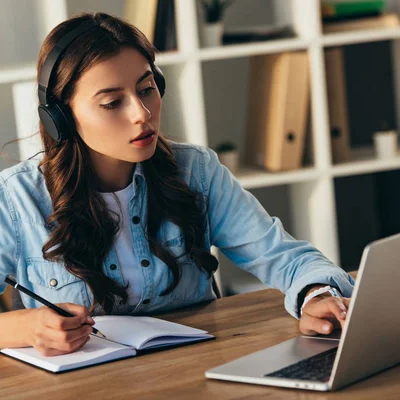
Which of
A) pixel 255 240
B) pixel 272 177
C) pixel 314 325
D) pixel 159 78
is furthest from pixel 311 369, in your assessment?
pixel 272 177

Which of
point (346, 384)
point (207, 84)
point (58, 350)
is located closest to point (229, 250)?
point (58, 350)

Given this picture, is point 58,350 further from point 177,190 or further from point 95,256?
point 177,190

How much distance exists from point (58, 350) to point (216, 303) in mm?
414

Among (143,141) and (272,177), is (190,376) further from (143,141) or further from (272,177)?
(272,177)

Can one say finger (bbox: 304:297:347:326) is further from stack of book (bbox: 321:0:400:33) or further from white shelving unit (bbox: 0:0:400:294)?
stack of book (bbox: 321:0:400:33)

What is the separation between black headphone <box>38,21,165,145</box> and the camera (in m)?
1.68

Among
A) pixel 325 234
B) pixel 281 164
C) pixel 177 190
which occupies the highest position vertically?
pixel 177 190

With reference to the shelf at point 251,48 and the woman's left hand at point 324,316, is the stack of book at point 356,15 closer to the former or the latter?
the shelf at point 251,48

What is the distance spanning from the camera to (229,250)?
6.17ft

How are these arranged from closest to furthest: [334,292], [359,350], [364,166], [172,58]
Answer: [359,350], [334,292], [172,58], [364,166]

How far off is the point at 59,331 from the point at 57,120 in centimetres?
48

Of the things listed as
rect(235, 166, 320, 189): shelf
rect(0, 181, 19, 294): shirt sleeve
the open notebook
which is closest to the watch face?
the open notebook

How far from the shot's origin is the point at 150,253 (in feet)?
5.82

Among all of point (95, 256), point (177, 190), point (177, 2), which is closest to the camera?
point (95, 256)
